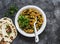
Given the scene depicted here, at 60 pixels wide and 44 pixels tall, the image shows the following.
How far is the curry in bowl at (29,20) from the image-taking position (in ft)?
5.71

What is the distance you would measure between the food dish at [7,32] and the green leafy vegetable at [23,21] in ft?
0.23

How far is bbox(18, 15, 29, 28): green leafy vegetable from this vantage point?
1739mm

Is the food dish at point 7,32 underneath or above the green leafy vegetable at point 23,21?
underneath

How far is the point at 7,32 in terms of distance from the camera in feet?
5.82

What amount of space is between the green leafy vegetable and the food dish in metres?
0.07

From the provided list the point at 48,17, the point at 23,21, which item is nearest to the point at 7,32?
the point at 23,21

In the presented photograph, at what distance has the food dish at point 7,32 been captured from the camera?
176 centimetres

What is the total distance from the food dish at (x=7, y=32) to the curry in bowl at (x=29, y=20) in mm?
71

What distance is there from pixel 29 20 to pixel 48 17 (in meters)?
0.17

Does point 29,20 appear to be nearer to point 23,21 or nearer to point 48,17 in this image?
point 23,21

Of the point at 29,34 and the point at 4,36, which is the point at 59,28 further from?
the point at 4,36

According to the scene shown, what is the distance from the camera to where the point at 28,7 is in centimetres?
179

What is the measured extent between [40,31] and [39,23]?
0.06m

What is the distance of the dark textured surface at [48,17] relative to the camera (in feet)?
5.92
